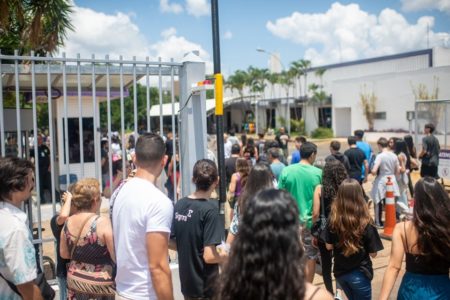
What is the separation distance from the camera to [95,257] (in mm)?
3230

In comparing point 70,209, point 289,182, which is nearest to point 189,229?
point 70,209

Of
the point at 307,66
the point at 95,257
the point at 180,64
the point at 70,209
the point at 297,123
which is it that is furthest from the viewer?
the point at 307,66

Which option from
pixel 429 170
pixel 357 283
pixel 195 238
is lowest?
pixel 357 283

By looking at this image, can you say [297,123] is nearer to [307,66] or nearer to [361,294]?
[307,66]

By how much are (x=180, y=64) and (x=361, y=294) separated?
3.04m

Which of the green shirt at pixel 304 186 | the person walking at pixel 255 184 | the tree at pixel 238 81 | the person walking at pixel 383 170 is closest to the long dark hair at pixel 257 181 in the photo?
the person walking at pixel 255 184

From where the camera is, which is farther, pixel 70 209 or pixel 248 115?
pixel 248 115

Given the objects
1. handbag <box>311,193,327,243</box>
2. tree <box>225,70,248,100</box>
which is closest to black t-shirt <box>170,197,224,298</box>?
handbag <box>311,193,327,243</box>

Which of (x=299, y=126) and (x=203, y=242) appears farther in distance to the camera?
A: (x=299, y=126)

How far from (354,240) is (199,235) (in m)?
1.30

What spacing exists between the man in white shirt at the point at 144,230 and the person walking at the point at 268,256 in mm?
988

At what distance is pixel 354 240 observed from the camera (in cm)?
364

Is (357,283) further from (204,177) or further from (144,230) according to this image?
(144,230)

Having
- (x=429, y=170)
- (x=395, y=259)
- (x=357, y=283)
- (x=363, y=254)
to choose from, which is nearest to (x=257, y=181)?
(x=363, y=254)
